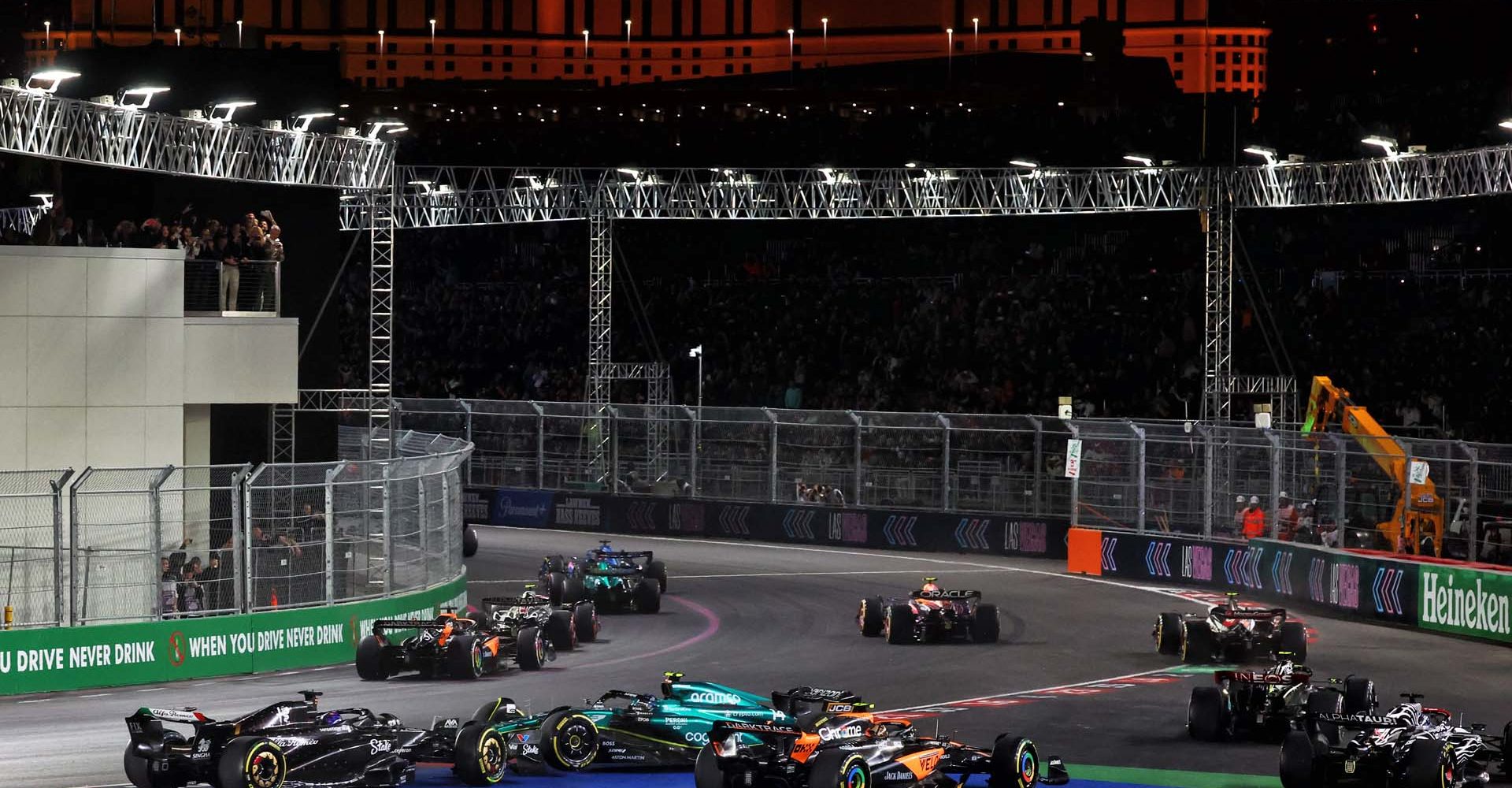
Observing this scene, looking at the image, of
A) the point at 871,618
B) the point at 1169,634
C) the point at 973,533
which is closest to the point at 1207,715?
the point at 1169,634

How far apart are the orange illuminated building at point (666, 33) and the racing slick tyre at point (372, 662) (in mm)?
47691

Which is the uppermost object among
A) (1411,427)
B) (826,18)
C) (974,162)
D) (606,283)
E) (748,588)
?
(826,18)

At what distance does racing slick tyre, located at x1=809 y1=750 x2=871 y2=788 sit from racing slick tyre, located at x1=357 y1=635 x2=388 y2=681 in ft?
32.6

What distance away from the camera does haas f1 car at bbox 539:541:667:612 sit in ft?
106

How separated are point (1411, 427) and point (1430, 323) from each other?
5.59m

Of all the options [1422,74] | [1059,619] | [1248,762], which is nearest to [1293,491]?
[1059,619]

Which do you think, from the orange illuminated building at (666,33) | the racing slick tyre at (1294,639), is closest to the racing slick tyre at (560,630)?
the racing slick tyre at (1294,639)

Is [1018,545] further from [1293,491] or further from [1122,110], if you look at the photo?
[1122,110]

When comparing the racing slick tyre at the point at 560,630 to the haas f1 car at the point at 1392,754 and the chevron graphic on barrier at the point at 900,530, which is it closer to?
the haas f1 car at the point at 1392,754

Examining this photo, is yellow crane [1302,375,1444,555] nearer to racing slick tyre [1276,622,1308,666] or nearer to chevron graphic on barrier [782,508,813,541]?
racing slick tyre [1276,622,1308,666]

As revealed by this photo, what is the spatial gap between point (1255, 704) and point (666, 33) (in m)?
58.9

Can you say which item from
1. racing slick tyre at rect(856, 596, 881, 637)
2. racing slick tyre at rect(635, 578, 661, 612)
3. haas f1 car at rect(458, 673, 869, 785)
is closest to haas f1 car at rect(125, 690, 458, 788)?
haas f1 car at rect(458, 673, 869, 785)

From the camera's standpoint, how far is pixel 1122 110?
58531 millimetres

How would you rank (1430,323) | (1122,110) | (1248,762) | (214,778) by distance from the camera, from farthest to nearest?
(1122,110) → (1430,323) → (1248,762) → (214,778)
